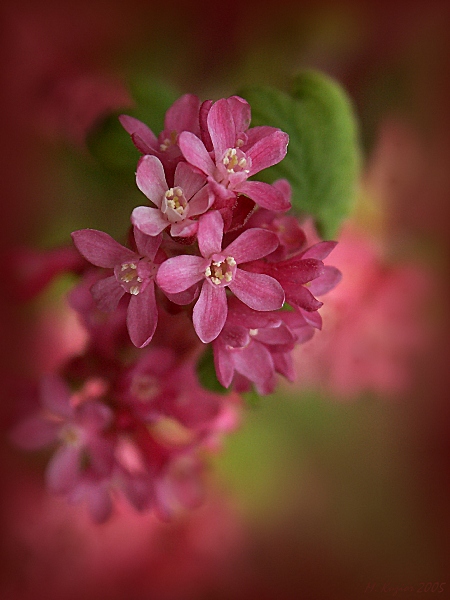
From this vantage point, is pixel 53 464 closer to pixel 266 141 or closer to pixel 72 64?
pixel 266 141

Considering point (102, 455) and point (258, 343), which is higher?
point (258, 343)

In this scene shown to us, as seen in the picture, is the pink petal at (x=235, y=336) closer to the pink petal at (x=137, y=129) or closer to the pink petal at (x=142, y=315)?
the pink petal at (x=142, y=315)

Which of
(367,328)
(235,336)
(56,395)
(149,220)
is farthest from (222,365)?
(367,328)

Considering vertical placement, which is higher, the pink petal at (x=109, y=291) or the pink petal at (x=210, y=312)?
the pink petal at (x=210, y=312)

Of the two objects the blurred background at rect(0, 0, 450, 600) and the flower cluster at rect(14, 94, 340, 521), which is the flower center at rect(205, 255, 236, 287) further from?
the blurred background at rect(0, 0, 450, 600)

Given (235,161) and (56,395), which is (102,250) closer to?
(235,161)

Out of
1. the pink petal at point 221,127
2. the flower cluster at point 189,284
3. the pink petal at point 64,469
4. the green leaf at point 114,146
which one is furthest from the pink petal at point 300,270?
the pink petal at point 64,469

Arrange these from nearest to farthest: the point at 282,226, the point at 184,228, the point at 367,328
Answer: the point at 184,228 → the point at 282,226 → the point at 367,328
